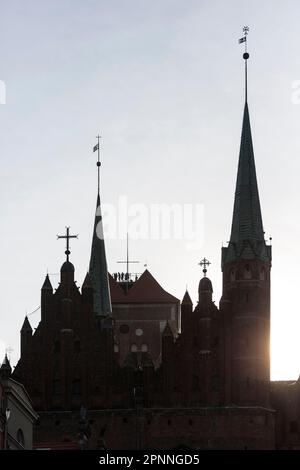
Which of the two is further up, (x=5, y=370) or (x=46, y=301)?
(x=46, y=301)

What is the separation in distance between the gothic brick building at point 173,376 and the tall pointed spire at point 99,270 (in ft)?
19.4

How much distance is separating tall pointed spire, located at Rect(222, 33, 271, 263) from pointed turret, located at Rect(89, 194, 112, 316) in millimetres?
9243

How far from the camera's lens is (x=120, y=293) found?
10250cm

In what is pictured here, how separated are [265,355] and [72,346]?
10.4 metres

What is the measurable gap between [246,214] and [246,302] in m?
5.92

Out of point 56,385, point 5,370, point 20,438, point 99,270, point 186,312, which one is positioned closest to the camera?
point 20,438

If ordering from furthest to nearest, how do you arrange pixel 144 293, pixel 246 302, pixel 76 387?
pixel 144 293 → pixel 246 302 → pixel 76 387

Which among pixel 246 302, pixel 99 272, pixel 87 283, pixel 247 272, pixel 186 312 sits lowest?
pixel 186 312

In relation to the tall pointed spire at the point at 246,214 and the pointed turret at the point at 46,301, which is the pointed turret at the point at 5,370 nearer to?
the pointed turret at the point at 46,301

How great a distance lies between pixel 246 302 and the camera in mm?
81500

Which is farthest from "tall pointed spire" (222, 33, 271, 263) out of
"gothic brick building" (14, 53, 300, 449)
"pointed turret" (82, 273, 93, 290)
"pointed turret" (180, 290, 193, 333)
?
"pointed turret" (82, 273, 93, 290)

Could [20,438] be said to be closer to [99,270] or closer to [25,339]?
[25,339]

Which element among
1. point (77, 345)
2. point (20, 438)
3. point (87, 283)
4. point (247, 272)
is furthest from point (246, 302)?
point (20, 438)
